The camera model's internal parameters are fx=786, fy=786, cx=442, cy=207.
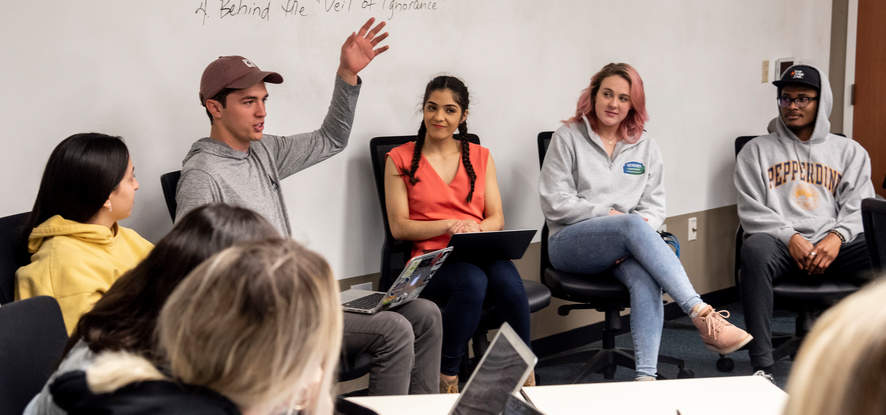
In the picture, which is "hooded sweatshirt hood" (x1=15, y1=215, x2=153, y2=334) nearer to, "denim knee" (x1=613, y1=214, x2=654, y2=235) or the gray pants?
the gray pants

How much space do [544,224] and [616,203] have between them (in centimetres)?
36

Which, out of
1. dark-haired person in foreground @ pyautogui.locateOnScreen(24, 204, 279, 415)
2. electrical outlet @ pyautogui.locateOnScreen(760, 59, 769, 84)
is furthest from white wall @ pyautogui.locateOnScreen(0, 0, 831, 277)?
dark-haired person in foreground @ pyautogui.locateOnScreen(24, 204, 279, 415)

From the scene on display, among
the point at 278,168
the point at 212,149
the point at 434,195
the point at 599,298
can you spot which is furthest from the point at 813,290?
the point at 212,149

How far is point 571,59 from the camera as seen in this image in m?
3.61

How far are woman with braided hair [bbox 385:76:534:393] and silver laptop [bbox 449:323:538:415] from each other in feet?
4.75

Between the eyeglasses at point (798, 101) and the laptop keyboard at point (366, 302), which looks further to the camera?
the eyeglasses at point (798, 101)

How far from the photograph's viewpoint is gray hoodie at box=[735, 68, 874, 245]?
3490mm

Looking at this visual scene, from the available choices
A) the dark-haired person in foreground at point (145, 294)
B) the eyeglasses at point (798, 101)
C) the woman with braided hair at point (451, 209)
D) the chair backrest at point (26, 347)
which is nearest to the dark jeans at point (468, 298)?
the woman with braided hair at point (451, 209)

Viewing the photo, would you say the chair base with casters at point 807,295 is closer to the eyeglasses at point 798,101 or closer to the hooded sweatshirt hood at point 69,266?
the eyeglasses at point 798,101

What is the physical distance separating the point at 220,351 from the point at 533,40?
2786mm

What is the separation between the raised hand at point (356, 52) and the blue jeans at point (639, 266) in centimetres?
102

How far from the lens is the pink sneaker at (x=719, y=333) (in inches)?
102

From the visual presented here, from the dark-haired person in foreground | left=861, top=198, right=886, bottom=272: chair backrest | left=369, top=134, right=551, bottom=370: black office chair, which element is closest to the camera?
the dark-haired person in foreground

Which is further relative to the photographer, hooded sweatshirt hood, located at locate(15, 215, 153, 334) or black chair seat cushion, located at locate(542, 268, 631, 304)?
black chair seat cushion, located at locate(542, 268, 631, 304)
